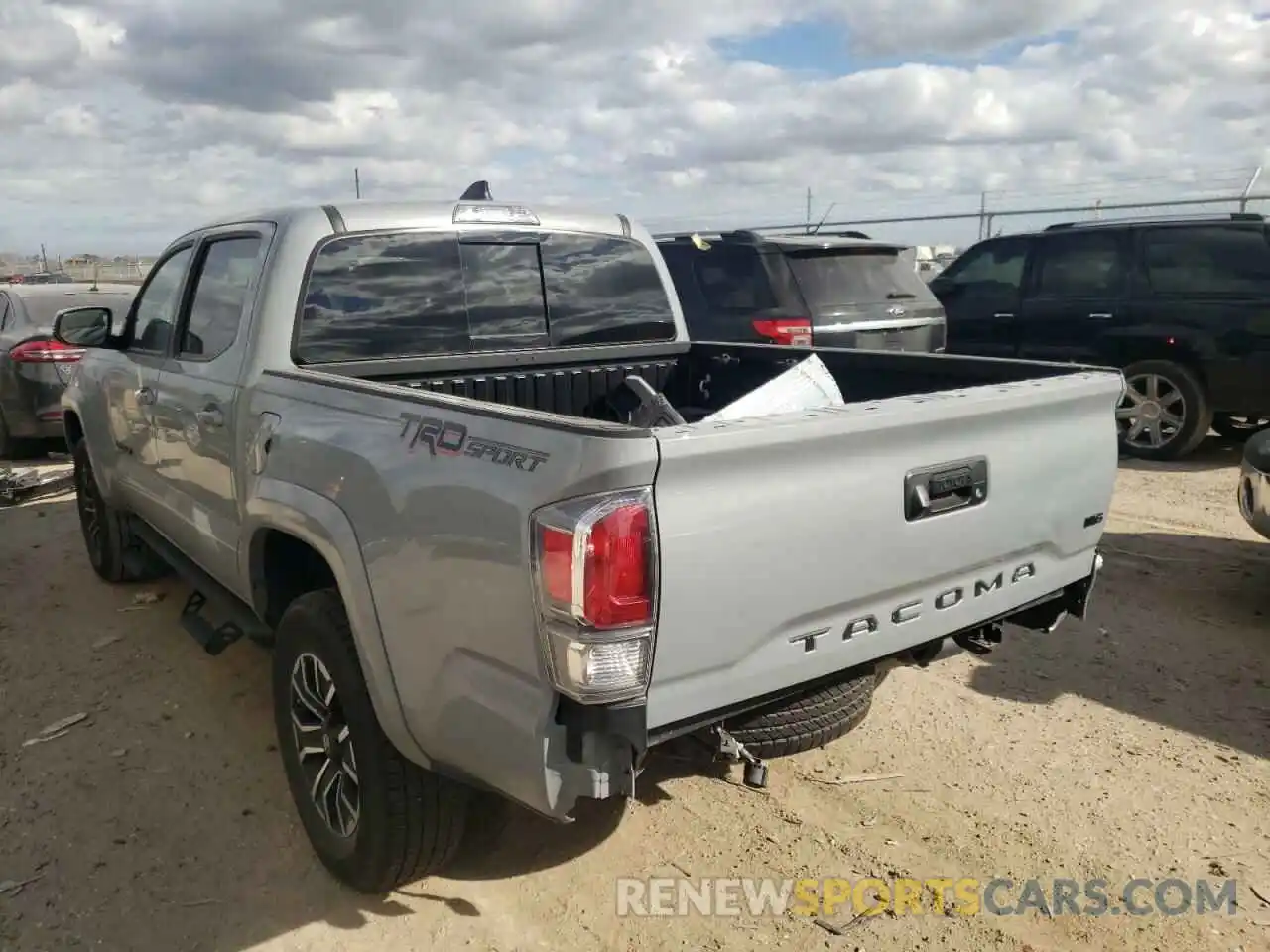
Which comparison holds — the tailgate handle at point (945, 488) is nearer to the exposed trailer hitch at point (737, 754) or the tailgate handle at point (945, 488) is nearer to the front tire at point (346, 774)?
the exposed trailer hitch at point (737, 754)

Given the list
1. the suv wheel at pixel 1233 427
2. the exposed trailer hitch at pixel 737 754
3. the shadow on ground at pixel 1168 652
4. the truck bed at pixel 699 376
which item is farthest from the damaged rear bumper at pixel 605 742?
the suv wheel at pixel 1233 427

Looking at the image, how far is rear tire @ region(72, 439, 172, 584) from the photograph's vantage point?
17.8 feet

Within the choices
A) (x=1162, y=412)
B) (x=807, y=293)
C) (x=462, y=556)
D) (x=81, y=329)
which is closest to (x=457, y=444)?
(x=462, y=556)

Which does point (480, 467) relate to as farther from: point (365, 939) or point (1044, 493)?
point (1044, 493)

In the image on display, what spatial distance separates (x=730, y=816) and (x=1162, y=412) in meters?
6.49

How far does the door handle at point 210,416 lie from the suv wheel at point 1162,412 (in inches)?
277

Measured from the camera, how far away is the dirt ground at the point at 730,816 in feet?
9.04

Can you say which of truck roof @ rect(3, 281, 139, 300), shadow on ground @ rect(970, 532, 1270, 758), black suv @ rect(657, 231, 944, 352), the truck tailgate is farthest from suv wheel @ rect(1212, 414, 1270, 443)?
truck roof @ rect(3, 281, 139, 300)

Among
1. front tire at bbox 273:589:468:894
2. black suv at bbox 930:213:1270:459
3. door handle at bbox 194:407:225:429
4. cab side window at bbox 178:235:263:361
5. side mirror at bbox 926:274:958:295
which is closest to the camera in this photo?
front tire at bbox 273:589:468:894

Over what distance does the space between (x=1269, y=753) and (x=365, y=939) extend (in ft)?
10.4

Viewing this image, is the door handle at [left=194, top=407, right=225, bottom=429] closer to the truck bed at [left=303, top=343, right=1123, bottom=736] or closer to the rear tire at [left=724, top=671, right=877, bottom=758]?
the truck bed at [left=303, top=343, right=1123, bottom=736]

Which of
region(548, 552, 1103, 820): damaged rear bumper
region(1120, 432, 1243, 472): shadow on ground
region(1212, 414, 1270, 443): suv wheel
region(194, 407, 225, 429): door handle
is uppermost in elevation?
region(194, 407, 225, 429): door handle

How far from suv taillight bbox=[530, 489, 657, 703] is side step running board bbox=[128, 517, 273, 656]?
177cm

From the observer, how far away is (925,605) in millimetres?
2590
